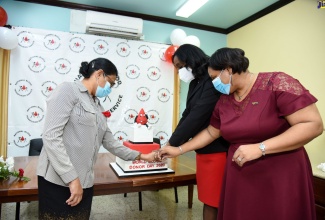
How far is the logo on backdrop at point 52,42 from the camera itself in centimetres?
309

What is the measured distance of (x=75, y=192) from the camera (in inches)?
45.8

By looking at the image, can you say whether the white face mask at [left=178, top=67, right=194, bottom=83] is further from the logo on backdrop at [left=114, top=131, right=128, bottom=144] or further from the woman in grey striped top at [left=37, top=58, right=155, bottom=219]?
the logo on backdrop at [left=114, top=131, right=128, bottom=144]

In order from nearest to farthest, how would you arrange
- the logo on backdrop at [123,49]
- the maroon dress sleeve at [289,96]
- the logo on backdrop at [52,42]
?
1. the maroon dress sleeve at [289,96]
2. the logo on backdrop at [52,42]
3. the logo on backdrop at [123,49]

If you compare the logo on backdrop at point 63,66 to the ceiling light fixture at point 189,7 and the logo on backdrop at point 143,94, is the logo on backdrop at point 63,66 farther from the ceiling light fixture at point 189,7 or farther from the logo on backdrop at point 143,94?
the ceiling light fixture at point 189,7

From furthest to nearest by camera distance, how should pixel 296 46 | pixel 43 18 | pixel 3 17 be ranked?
pixel 43 18 < pixel 296 46 < pixel 3 17

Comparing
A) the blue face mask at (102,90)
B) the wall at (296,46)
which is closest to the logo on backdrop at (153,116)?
the wall at (296,46)

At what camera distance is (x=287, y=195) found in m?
1.10

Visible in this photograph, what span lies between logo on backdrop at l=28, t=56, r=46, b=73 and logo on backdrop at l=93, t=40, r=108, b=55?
71 cm

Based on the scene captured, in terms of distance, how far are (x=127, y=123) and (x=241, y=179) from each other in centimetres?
245

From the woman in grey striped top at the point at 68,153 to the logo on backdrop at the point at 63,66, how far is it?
2.10 meters

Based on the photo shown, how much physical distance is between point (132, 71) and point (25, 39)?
1432 mm

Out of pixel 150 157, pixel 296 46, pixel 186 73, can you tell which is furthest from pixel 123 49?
pixel 296 46

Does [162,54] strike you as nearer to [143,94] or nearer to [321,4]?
[143,94]

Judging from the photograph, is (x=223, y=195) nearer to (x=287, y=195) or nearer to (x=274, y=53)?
(x=287, y=195)
